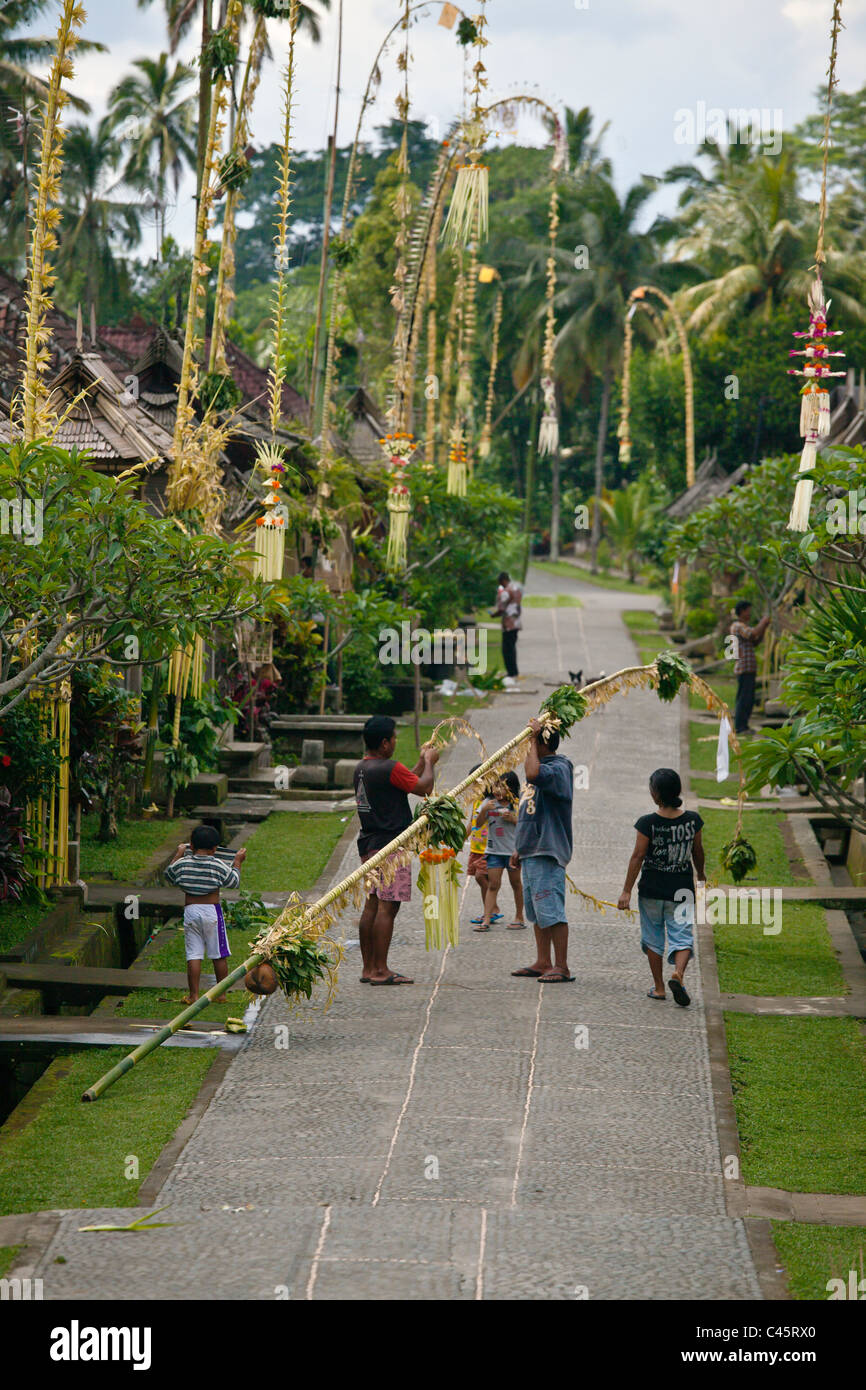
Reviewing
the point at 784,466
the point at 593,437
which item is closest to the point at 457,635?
the point at 784,466

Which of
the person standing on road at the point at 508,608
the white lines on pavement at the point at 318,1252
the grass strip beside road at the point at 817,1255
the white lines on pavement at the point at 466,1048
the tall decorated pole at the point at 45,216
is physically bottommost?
the white lines on pavement at the point at 466,1048

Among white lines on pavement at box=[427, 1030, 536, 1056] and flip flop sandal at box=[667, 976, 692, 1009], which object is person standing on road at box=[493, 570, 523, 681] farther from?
white lines on pavement at box=[427, 1030, 536, 1056]

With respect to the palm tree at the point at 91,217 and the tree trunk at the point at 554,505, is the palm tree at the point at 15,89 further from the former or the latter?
the tree trunk at the point at 554,505

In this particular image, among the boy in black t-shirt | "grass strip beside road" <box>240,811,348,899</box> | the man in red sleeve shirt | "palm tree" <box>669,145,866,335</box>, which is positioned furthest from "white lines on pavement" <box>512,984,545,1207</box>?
"palm tree" <box>669,145,866,335</box>

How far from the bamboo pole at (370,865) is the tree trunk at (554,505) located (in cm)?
4254

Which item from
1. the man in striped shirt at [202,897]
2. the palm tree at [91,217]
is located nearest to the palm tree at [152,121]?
the palm tree at [91,217]

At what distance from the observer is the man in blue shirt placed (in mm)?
10367

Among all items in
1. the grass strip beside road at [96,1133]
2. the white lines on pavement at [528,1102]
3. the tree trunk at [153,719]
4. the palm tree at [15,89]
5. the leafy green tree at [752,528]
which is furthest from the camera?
the palm tree at [15,89]

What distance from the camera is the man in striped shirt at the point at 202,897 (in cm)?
1015

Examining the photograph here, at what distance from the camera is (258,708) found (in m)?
19.4

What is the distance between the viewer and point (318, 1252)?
648cm

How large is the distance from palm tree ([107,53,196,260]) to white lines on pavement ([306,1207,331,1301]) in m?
46.5

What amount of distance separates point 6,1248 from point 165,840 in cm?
830

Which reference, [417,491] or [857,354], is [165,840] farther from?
[857,354]
